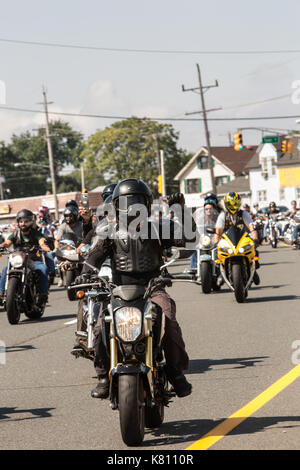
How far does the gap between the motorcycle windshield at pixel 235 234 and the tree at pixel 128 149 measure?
269 feet

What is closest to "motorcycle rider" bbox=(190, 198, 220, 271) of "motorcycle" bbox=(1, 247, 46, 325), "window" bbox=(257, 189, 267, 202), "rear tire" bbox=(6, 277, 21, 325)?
"motorcycle" bbox=(1, 247, 46, 325)

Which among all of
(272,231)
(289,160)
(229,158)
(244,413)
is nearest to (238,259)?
(244,413)

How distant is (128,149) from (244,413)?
304 ft

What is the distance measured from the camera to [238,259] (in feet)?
48.5

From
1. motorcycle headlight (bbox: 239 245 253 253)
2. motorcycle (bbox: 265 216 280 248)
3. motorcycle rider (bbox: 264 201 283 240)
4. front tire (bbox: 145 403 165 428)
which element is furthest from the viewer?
motorcycle rider (bbox: 264 201 283 240)

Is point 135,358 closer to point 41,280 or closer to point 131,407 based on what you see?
point 131,407

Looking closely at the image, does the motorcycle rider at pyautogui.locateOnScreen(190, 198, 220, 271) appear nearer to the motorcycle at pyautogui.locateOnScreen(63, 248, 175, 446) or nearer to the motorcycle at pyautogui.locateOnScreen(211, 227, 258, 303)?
the motorcycle at pyautogui.locateOnScreen(211, 227, 258, 303)

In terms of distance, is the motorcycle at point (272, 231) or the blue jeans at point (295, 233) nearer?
the blue jeans at point (295, 233)

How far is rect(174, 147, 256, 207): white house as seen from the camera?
104 m

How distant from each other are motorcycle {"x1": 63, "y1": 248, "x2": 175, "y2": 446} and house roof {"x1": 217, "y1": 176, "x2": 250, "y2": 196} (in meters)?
91.3

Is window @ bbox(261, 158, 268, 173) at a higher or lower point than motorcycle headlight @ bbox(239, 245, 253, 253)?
higher

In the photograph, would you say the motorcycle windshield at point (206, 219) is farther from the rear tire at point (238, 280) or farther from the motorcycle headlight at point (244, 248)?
the rear tire at point (238, 280)

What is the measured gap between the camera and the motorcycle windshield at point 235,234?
14855mm

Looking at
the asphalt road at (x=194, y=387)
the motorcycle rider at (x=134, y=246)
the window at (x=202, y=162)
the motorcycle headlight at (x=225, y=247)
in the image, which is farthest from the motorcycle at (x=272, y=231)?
the window at (x=202, y=162)
